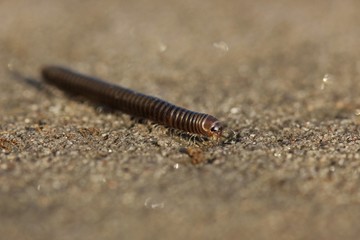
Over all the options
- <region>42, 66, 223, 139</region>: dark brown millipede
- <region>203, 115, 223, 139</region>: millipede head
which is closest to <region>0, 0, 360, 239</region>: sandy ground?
<region>42, 66, 223, 139</region>: dark brown millipede

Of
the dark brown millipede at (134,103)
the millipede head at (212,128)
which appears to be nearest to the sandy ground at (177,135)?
the dark brown millipede at (134,103)

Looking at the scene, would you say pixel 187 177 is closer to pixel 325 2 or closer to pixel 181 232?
pixel 181 232

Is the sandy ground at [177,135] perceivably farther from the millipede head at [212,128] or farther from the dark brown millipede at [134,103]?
the millipede head at [212,128]

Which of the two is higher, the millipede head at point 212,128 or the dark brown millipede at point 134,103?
the dark brown millipede at point 134,103

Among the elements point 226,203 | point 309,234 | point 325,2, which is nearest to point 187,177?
point 226,203

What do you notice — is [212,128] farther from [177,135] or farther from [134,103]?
[134,103]

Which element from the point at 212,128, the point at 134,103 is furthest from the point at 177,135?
the point at 134,103

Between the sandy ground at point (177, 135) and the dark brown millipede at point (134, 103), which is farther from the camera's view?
the dark brown millipede at point (134, 103)
